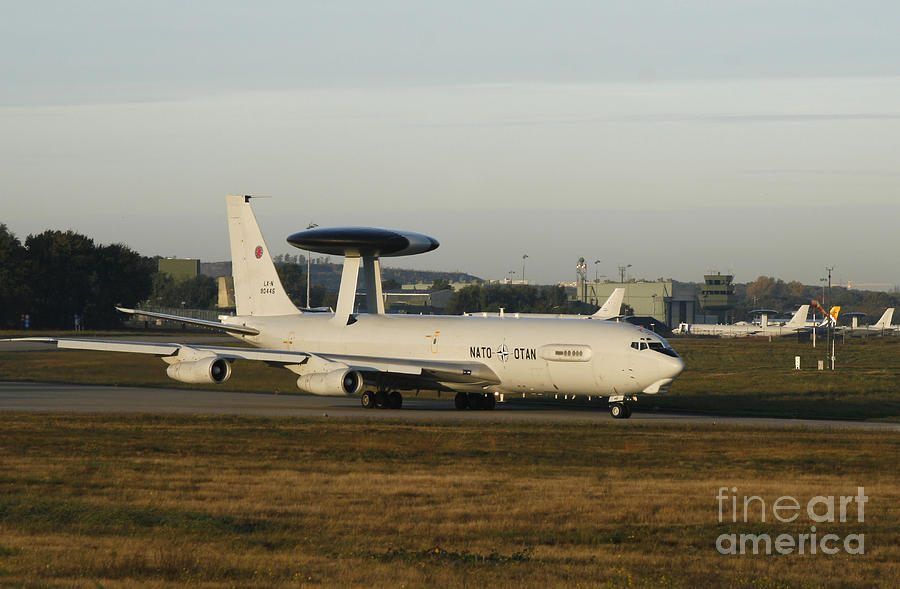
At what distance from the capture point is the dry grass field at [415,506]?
14727mm

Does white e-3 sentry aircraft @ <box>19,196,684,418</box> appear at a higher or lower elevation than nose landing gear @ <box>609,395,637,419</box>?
higher

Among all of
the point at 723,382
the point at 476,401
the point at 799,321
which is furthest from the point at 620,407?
the point at 799,321

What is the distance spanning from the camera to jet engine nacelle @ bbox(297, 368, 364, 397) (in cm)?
4319

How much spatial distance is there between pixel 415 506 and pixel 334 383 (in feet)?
76.7

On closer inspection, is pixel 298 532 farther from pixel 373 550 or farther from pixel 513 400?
pixel 513 400

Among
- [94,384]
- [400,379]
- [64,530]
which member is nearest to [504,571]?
[64,530]

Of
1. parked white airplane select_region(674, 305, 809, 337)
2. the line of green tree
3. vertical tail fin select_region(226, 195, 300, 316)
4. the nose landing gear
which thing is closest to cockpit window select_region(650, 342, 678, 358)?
the nose landing gear

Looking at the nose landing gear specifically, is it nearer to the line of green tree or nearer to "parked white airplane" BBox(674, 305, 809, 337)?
the line of green tree

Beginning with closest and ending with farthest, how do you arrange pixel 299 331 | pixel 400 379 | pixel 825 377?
1. pixel 400 379
2. pixel 299 331
3. pixel 825 377

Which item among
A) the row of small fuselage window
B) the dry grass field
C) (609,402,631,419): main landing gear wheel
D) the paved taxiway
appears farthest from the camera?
the row of small fuselage window

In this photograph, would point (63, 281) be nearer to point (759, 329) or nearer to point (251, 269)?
point (251, 269)

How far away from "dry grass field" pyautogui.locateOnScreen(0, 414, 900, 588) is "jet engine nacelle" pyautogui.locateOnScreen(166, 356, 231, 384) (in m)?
9.52

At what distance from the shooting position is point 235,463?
2595 centimetres

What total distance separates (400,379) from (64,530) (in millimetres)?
28880
